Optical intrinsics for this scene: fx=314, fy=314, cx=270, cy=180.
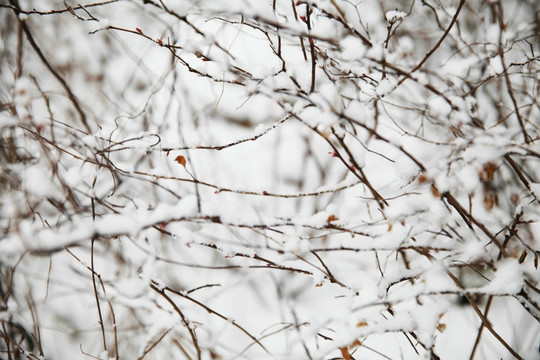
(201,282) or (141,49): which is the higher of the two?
(141,49)

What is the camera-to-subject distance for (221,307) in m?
2.35

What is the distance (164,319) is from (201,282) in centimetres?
145

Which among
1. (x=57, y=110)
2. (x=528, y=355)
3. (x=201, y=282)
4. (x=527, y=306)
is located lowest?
(x=528, y=355)

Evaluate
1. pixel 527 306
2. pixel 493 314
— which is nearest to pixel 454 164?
pixel 527 306

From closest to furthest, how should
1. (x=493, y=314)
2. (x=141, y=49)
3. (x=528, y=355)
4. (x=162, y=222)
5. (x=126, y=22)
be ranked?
(x=162, y=222), (x=528, y=355), (x=493, y=314), (x=126, y=22), (x=141, y=49)

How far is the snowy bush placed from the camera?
2.53ft

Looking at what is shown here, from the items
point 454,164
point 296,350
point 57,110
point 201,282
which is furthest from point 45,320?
point 454,164

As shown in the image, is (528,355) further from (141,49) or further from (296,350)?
(141,49)

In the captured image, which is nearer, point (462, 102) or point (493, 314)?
point (462, 102)

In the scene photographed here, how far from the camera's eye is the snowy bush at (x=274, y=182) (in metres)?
0.77

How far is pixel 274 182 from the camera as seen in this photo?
255 centimetres

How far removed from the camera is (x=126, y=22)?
105 inches

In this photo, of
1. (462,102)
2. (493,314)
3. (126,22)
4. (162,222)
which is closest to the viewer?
(162,222)

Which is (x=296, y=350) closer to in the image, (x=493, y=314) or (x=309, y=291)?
(x=309, y=291)
